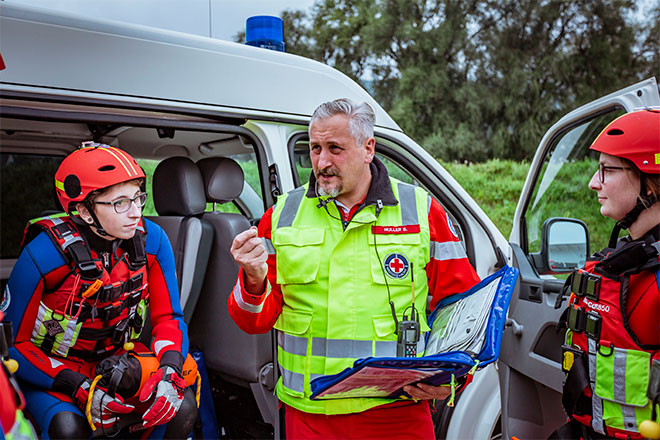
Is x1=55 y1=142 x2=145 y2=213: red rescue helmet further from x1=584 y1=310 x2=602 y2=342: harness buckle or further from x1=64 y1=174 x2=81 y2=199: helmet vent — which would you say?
x1=584 y1=310 x2=602 y2=342: harness buckle

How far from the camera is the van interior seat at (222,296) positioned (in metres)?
2.85

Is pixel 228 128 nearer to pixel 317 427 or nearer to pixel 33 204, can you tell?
pixel 317 427

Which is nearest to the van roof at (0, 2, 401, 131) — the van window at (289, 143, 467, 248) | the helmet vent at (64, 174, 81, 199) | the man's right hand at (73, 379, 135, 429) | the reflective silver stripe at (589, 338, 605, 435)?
the van window at (289, 143, 467, 248)

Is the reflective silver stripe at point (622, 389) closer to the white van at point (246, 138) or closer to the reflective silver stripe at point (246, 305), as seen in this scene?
the white van at point (246, 138)

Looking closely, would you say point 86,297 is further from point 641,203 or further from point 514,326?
point 641,203

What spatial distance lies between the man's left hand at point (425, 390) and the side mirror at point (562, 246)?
1.04 meters

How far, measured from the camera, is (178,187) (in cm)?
300

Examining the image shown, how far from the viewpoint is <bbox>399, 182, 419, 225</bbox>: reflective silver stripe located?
2.12m

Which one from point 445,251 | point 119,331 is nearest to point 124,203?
point 119,331

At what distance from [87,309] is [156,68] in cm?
106

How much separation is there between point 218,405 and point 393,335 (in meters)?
1.62

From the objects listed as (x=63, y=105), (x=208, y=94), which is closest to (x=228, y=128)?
(x=208, y=94)

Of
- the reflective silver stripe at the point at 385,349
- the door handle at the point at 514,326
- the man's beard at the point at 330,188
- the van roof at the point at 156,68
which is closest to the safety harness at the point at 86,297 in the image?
the van roof at the point at 156,68

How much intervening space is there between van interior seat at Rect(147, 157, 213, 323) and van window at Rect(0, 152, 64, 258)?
137 cm
